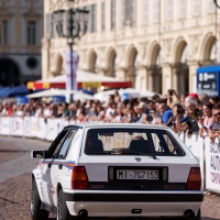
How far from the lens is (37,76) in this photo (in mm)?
85000

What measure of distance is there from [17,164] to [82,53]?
39.6 m

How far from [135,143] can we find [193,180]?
0.83 m

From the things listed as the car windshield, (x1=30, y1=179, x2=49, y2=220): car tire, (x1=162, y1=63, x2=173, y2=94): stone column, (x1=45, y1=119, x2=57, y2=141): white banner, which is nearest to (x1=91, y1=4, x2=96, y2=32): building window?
(x1=162, y1=63, x2=173, y2=94): stone column

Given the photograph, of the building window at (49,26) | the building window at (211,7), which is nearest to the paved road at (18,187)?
the building window at (211,7)

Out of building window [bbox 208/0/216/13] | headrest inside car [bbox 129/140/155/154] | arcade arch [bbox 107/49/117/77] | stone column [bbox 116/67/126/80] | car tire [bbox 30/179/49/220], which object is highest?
building window [bbox 208/0/216/13]

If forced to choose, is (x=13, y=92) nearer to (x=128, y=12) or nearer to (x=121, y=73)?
(x=121, y=73)

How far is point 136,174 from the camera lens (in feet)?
33.2

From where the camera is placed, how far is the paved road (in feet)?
42.3

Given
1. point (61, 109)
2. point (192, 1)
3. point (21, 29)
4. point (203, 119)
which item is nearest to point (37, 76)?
point (21, 29)

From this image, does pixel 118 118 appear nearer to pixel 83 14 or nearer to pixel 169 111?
pixel 169 111

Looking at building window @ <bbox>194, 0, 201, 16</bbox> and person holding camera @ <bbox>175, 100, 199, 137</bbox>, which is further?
building window @ <bbox>194, 0, 201, 16</bbox>

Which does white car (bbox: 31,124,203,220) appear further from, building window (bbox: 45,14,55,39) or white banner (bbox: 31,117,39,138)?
building window (bbox: 45,14,55,39)

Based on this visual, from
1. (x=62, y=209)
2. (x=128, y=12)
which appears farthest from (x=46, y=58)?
(x=62, y=209)

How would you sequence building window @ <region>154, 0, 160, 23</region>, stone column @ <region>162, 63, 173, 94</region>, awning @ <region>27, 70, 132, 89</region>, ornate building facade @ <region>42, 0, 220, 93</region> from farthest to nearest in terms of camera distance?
building window @ <region>154, 0, 160, 23</region>
stone column @ <region>162, 63, 173, 94</region>
ornate building facade @ <region>42, 0, 220, 93</region>
awning @ <region>27, 70, 132, 89</region>
